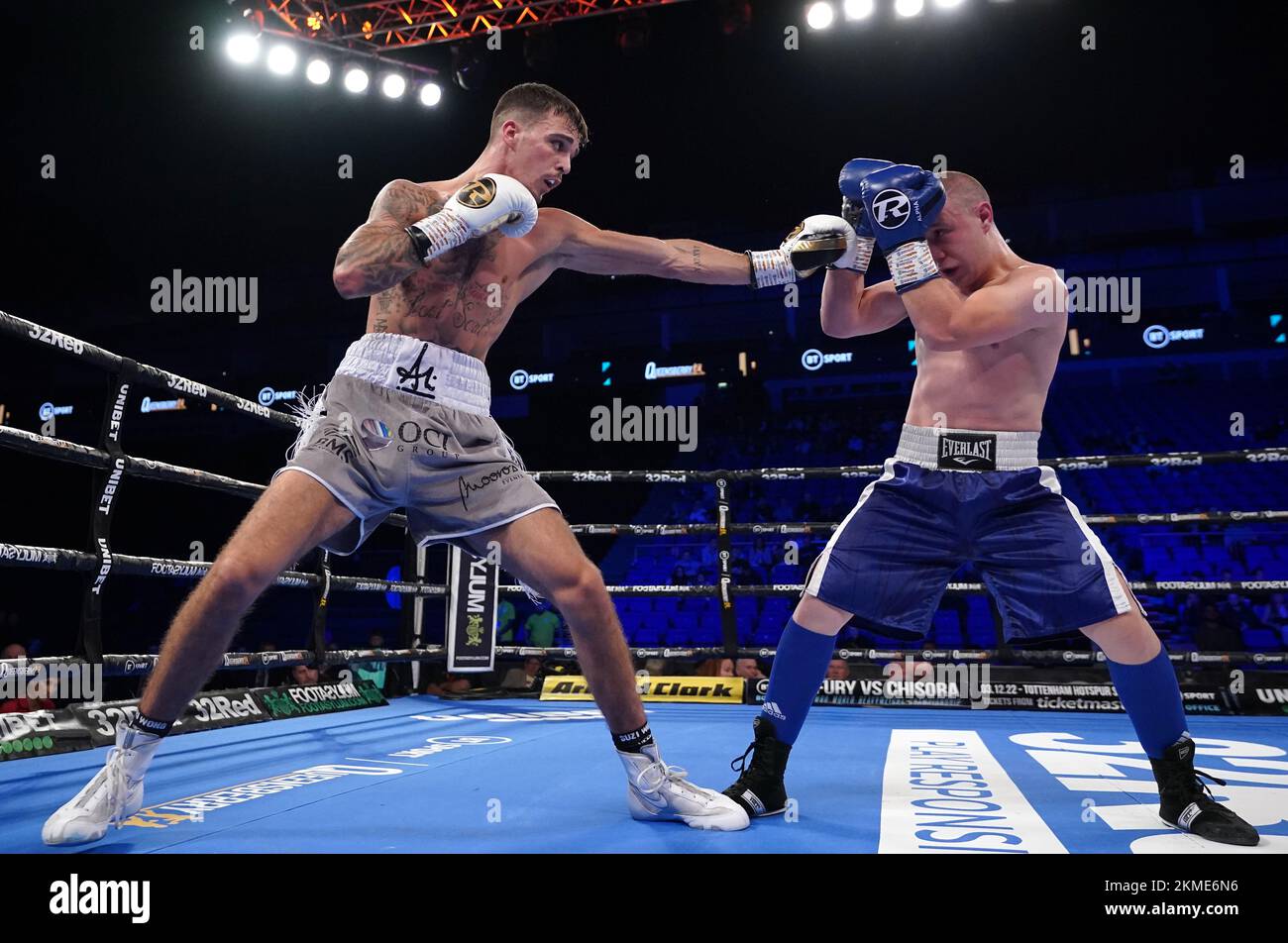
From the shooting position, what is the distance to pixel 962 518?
211 centimetres

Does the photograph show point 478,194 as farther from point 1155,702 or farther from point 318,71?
point 318,71

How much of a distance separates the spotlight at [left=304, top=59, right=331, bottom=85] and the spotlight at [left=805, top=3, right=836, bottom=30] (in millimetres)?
4470

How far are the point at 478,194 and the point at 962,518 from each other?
4.31 ft

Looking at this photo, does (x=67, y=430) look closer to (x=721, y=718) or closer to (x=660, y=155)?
(x=660, y=155)

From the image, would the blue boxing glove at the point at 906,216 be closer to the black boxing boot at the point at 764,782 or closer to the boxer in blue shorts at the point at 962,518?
the boxer in blue shorts at the point at 962,518

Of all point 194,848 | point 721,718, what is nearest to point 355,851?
point 194,848

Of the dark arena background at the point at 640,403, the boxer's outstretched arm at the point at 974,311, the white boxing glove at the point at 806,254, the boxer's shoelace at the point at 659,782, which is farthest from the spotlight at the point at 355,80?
the boxer's shoelace at the point at 659,782

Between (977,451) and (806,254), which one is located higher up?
(806,254)

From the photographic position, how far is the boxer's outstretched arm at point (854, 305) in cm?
245

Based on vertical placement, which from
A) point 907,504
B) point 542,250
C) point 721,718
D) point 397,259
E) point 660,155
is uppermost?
point 660,155

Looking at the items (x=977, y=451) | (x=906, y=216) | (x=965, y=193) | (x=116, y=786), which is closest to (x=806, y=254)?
(x=906, y=216)
